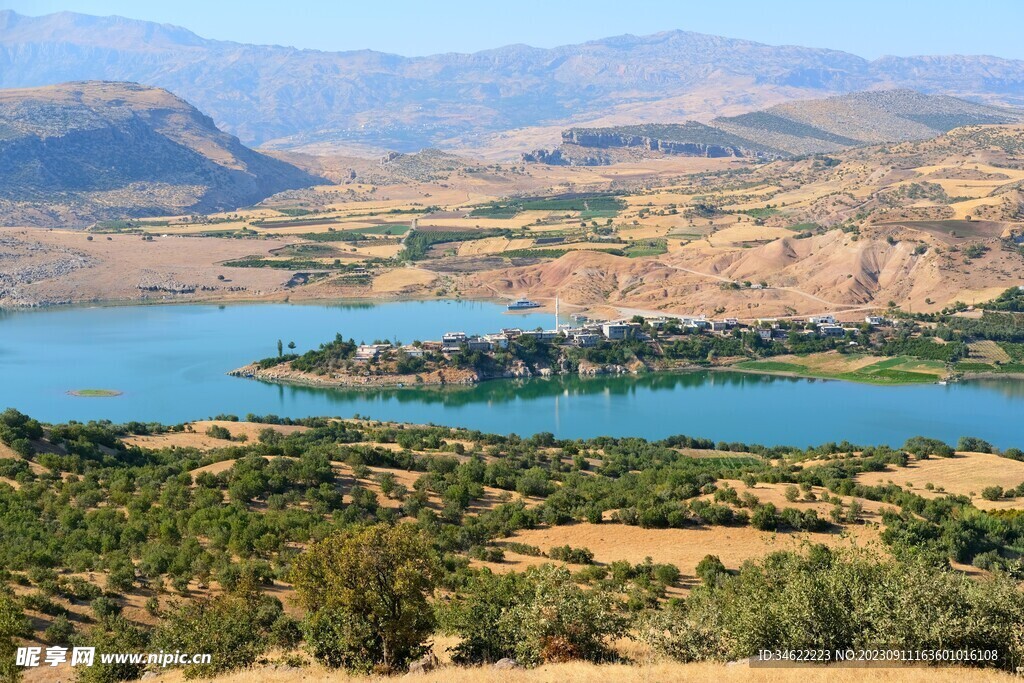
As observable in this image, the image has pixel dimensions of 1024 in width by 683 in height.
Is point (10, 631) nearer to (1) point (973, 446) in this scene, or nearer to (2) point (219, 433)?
(2) point (219, 433)

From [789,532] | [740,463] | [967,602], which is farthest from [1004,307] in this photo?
[967,602]

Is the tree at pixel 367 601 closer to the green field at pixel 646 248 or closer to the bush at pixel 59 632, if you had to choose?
the bush at pixel 59 632

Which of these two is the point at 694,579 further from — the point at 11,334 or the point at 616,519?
the point at 11,334

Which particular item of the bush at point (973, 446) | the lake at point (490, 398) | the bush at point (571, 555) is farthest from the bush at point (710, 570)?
the lake at point (490, 398)

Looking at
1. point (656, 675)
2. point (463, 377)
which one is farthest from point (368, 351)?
point (656, 675)

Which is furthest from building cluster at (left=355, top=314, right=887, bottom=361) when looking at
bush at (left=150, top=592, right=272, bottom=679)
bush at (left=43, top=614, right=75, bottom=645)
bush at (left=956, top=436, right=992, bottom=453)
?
bush at (left=43, top=614, right=75, bottom=645)
